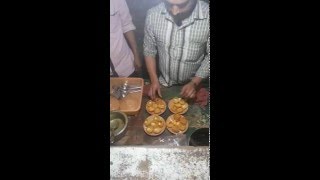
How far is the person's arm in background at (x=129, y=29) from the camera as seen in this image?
296 cm

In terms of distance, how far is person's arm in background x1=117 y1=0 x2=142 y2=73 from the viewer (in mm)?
2965

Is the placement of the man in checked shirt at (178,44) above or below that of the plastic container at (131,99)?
above

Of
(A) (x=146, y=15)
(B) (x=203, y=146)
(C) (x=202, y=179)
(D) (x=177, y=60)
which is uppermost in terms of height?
(A) (x=146, y=15)

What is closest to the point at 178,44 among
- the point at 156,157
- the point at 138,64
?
the point at 138,64

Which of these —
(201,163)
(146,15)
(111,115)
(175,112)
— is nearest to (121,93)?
(111,115)

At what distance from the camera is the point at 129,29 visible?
9.84 feet

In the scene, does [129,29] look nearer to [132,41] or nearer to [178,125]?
[132,41]

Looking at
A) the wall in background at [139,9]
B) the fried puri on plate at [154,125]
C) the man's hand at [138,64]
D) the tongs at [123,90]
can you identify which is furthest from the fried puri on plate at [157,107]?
the wall in background at [139,9]

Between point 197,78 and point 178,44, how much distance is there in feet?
1.03

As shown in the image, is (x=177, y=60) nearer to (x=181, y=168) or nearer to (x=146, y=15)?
(x=146, y=15)

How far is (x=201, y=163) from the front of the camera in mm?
2998

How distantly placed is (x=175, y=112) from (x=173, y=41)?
57cm

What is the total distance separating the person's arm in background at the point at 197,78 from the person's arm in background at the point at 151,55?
0.22 meters

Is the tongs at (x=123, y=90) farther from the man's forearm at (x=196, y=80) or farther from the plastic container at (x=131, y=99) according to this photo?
the man's forearm at (x=196, y=80)
